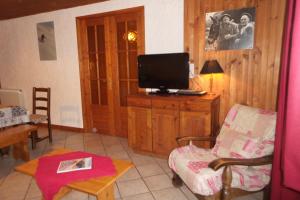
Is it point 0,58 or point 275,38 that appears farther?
point 0,58

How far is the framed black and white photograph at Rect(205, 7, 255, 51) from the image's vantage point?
2.67 meters

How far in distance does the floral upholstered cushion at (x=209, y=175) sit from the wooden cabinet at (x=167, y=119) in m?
0.63

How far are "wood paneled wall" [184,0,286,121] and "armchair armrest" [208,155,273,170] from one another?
118cm

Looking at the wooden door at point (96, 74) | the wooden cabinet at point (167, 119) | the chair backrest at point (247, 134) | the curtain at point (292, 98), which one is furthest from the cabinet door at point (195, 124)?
the wooden door at point (96, 74)

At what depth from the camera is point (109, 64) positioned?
3830 mm

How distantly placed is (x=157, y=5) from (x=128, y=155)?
2.15 meters

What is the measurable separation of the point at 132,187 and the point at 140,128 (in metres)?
0.87

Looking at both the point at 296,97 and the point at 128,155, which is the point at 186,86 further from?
the point at 296,97

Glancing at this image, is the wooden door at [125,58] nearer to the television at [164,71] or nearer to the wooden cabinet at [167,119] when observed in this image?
the television at [164,71]

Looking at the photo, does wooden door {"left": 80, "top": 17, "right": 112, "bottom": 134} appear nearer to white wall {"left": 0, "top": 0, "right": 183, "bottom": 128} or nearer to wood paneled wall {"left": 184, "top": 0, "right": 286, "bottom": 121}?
white wall {"left": 0, "top": 0, "right": 183, "bottom": 128}

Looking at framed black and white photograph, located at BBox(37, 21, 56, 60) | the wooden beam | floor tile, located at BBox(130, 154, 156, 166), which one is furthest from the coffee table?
framed black and white photograph, located at BBox(37, 21, 56, 60)

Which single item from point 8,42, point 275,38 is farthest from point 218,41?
point 8,42

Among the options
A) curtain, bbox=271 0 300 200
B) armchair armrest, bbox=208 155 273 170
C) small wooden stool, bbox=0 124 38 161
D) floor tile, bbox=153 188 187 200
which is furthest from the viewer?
small wooden stool, bbox=0 124 38 161

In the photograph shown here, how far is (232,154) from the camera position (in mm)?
1997
